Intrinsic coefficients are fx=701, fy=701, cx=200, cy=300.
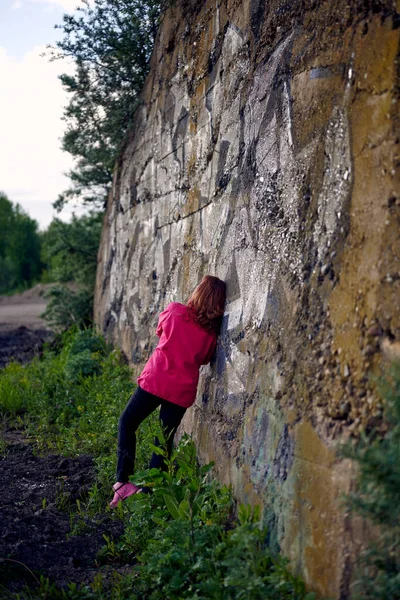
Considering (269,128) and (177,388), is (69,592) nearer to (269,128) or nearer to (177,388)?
(177,388)

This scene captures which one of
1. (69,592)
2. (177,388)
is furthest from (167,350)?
(69,592)

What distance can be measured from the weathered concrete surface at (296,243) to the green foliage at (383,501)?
0.52 feet

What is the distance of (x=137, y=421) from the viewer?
15.1ft

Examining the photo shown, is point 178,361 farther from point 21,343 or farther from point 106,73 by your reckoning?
point 21,343

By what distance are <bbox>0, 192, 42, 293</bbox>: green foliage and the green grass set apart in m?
21.0

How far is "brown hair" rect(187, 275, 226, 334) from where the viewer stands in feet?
14.3

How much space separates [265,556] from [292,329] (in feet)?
3.24

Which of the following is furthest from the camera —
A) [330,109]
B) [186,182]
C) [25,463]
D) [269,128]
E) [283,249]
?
[186,182]

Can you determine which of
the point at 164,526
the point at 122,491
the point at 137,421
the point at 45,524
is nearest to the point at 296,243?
the point at 164,526

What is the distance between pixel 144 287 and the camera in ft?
24.0

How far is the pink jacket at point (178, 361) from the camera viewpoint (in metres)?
4.41

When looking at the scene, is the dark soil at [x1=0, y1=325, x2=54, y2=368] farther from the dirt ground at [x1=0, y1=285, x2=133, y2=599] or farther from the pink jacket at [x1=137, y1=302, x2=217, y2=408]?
the pink jacket at [x1=137, y1=302, x2=217, y2=408]

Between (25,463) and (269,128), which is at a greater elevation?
(269,128)

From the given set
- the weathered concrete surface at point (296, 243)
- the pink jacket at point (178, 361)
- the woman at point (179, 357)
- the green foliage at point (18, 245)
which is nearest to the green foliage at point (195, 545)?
the weathered concrete surface at point (296, 243)
